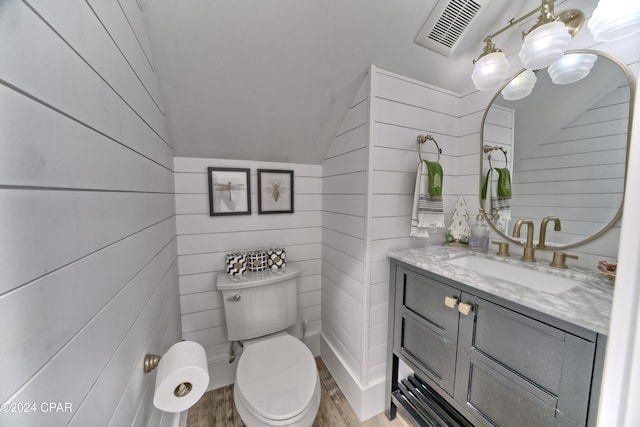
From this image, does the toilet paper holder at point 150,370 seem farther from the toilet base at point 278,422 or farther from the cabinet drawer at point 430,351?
the cabinet drawer at point 430,351

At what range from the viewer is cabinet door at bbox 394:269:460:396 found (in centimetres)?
95

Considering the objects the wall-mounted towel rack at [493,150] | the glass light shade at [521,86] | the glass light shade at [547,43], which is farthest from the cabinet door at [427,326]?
the glass light shade at [521,86]

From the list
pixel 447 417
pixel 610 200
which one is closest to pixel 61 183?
pixel 447 417

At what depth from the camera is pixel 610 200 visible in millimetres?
930

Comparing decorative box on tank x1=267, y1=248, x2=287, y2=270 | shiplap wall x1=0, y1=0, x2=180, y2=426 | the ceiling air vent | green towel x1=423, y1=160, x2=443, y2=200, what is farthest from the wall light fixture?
decorative box on tank x1=267, y1=248, x2=287, y2=270

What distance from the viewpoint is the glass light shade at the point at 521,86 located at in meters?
1.11

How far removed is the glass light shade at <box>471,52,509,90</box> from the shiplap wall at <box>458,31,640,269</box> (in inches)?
11.2

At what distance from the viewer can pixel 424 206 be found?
48.2 inches

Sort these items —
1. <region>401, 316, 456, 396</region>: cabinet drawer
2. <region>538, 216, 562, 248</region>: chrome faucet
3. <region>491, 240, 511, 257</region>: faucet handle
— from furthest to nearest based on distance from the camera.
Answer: <region>491, 240, 511, 257</region>: faucet handle, <region>538, 216, 562, 248</region>: chrome faucet, <region>401, 316, 456, 396</region>: cabinet drawer

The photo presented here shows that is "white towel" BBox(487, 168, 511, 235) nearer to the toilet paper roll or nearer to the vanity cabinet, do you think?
the vanity cabinet

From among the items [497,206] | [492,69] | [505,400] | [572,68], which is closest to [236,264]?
[505,400]

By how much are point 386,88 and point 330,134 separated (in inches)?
17.4

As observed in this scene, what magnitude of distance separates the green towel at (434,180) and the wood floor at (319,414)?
4.33 feet

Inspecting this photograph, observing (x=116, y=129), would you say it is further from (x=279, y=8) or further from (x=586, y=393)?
(x=586, y=393)
